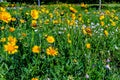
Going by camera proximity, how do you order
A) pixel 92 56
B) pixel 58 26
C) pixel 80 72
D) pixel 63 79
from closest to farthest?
pixel 63 79
pixel 80 72
pixel 92 56
pixel 58 26

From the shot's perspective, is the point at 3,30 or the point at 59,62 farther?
the point at 3,30

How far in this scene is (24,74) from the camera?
342 cm

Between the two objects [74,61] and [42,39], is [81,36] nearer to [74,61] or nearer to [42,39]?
[42,39]

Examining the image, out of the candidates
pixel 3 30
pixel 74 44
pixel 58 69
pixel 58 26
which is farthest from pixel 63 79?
pixel 58 26

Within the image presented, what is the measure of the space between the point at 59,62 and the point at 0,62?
0.63 meters

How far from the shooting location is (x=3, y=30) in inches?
175

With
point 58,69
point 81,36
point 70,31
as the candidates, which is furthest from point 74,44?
point 58,69

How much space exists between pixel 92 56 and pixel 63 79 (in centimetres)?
76

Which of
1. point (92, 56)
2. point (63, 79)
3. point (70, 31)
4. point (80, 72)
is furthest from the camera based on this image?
point (70, 31)

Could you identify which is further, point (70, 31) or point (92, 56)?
point (70, 31)

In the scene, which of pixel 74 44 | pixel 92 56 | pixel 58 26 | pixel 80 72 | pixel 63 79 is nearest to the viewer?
pixel 63 79

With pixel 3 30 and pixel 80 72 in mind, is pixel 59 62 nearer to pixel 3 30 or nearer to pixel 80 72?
pixel 80 72

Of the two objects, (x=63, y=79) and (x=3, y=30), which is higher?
(x=3, y=30)

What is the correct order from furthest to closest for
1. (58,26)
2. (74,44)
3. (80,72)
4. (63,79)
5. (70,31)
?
1. (58,26)
2. (70,31)
3. (74,44)
4. (80,72)
5. (63,79)
